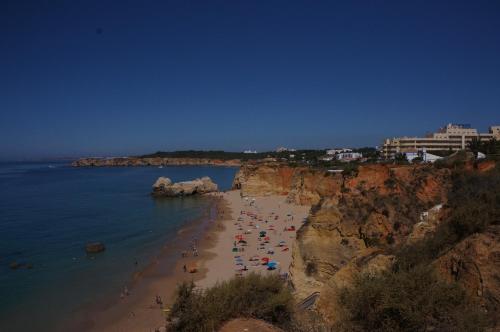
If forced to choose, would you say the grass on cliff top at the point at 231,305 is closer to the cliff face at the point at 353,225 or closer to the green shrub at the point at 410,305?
the green shrub at the point at 410,305

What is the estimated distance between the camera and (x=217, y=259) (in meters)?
28.0

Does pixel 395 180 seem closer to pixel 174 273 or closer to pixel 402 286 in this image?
pixel 402 286

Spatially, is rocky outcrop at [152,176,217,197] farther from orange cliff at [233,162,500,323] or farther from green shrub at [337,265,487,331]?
green shrub at [337,265,487,331]

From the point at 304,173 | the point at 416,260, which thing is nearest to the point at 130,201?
the point at 304,173

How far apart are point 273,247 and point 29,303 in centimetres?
1776

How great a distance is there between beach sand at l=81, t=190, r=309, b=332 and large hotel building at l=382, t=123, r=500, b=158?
29.2 meters

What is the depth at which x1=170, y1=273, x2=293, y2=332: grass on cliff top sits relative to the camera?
9.59m

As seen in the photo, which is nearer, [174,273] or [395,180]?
[395,180]

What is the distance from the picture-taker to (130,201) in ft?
194

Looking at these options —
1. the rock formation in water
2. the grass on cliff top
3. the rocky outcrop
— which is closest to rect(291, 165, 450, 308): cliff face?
the grass on cliff top

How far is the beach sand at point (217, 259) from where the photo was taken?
18.4 meters

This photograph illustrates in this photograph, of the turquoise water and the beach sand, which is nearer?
the beach sand

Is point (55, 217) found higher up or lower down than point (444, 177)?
lower down

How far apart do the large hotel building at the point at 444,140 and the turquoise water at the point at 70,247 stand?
125 ft
